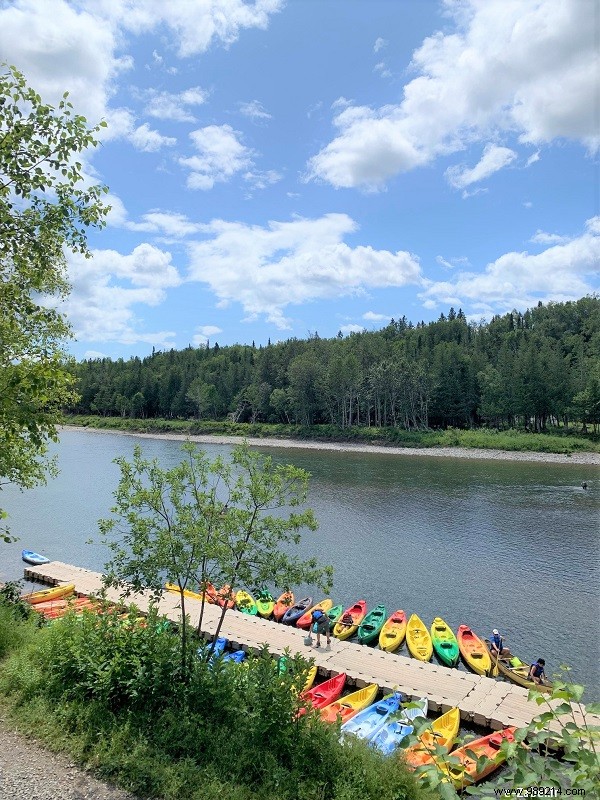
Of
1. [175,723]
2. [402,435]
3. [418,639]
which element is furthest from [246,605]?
[402,435]

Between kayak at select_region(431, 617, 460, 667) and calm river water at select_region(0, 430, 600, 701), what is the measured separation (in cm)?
151

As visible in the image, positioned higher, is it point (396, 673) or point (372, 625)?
point (396, 673)

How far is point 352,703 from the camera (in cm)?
1576

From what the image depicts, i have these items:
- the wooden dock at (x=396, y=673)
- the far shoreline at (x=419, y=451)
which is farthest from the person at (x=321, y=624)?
the far shoreline at (x=419, y=451)

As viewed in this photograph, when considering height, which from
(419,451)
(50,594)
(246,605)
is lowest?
(246,605)

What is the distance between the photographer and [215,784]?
8578 mm

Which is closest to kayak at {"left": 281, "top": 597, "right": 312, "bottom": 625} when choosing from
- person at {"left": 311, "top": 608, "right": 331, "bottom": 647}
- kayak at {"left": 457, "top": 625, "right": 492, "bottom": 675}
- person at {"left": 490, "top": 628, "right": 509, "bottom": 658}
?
person at {"left": 311, "top": 608, "right": 331, "bottom": 647}

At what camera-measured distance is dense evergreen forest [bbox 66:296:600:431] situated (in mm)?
90250

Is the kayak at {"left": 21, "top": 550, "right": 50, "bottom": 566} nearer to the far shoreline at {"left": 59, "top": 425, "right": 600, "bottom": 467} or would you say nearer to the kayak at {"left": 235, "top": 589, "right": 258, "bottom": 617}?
the kayak at {"left": 235, "top": 589, "right": 258, "bottom": 617}

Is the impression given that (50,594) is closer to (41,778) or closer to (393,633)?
(393,633)

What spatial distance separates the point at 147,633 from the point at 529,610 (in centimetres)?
1979

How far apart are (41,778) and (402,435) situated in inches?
3392

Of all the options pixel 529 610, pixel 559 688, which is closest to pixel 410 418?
pixel 529 610

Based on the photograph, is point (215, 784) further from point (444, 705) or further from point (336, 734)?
point (444, 705)
